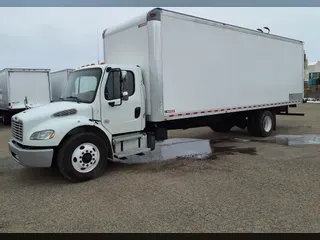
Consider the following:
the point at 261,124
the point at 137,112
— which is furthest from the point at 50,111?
the point at 261,124

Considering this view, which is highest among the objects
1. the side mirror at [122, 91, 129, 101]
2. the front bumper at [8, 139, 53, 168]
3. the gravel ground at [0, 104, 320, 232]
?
the side mirror at [122, 91, 129, 101]

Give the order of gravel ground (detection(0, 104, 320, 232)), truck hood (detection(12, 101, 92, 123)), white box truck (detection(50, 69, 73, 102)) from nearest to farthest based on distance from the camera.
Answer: gravel ground (detection(0, 104, 320, 232)), truck hood (detection(12, 101, 92, 123)), white box truck (detection(50, 69, 73, 102))

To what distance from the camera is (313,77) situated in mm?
37219

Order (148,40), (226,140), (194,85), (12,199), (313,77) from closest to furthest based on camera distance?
1. (12,199)
2. (148,40)
3. (194,85)
4. (226,140)
5. (313,77)

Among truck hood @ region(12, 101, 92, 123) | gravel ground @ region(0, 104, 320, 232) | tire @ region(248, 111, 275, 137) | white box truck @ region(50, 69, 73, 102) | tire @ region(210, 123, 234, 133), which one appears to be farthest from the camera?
white box truck @ region(50, 69, 73, 102)

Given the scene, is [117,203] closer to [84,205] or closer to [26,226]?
[84,205]

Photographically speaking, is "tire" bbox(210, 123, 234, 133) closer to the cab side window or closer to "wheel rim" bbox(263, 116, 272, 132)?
"wheel rim" bbox(263, 116, 272, 132)

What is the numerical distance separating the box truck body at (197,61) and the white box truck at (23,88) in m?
10.1

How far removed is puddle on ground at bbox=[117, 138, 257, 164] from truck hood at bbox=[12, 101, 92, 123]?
6.53ft

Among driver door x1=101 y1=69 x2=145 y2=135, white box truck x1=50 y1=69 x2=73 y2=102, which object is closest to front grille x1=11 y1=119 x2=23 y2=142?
driver door x1=101 y1=69 x2=145 y2=135

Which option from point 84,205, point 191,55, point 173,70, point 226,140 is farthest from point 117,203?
point 226,140

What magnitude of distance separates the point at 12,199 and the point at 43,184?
0.81 meters

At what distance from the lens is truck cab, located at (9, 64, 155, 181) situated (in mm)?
5449

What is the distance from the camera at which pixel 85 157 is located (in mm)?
5762
